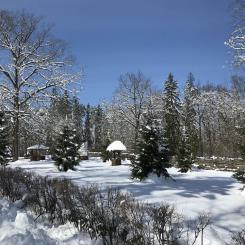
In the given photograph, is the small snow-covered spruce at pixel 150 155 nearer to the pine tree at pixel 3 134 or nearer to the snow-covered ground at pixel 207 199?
the snow-covered ground at pixel 207 199

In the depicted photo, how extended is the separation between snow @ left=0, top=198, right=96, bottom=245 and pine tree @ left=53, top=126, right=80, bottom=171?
15142mm

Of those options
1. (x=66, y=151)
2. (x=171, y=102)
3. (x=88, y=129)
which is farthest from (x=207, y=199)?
(x=88, y=129)

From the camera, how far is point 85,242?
21.9ft

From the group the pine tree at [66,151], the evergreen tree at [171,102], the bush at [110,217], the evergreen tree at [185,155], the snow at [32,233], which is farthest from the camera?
the evergreen tree at [171,102]

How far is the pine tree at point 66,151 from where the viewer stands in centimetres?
2392

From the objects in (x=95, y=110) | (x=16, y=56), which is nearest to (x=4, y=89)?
(x=16, y=56)

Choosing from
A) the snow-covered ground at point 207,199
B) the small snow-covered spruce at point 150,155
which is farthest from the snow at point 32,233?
the small snow-covered spruce at point 150,155

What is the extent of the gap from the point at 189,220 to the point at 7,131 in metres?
21.4

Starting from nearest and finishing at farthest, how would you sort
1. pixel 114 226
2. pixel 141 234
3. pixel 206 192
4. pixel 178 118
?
1. pixel 141 234
2. pixel 114 226
3. pixel 206 192
4. pixel 178 118

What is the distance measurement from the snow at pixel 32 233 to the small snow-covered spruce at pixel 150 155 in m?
8.46

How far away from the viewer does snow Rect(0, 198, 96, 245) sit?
21.2 feet

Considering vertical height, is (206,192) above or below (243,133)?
below

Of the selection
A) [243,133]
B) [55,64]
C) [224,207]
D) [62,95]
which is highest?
[55,64]

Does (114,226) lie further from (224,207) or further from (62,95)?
(62,95)
